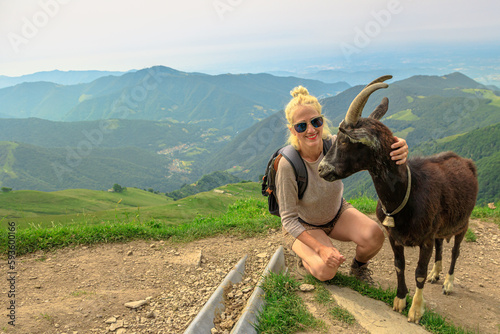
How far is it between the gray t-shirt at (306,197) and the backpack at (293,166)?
7 cm

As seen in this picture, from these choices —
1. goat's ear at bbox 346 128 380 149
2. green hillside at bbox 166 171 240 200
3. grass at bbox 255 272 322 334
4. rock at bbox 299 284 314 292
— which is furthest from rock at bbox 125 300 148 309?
green hillside at bbox 166 171 240 200

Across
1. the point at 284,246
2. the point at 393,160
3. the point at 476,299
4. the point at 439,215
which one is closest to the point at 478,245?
the point at 476,299

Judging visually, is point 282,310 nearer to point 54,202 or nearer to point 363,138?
point 363,138

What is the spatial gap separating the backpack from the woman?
0.07m

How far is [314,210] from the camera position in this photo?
4996 millimetres

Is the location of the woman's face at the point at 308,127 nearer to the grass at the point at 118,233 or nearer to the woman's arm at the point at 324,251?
the woman's arm at the point at 324,251

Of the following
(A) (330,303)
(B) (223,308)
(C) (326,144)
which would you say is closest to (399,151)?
(C) (326,144)

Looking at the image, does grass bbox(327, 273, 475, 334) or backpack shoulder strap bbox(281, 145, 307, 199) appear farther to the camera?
backpack shoulder strap bbox(281, 145, 307, 199)

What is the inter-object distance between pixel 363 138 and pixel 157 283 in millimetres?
4153

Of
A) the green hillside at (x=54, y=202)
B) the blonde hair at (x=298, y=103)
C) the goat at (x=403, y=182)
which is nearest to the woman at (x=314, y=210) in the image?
the blonde hair at (x=298, y=103)

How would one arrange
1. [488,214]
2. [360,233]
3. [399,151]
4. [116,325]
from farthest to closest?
[488,214] < [360,233] < [116,325] < [399,151]

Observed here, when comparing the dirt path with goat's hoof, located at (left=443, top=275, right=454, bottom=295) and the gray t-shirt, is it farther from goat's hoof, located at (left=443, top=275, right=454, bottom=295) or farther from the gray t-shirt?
the gray t-shirt

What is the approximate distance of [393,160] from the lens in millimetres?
3836

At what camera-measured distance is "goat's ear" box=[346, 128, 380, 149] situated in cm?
370
